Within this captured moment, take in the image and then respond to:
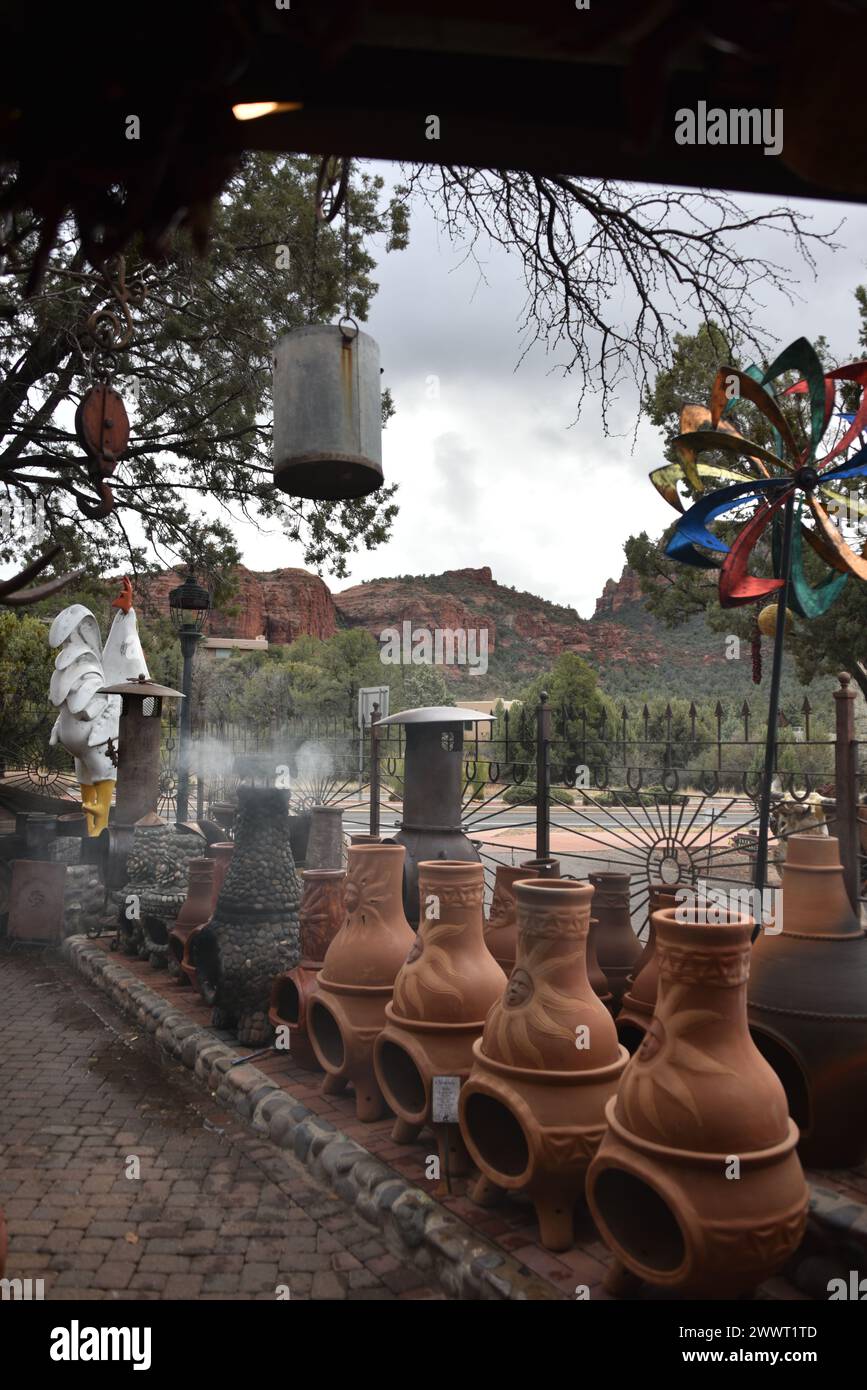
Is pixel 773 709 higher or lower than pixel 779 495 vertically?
lower

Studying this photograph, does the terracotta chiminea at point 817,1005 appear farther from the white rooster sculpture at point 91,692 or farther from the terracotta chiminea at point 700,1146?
the white rooster sculpture at point 91,692

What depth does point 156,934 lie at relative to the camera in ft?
21.7

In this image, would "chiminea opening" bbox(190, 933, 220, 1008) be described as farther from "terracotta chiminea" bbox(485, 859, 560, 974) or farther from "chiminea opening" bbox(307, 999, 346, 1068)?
"terracotta chiminea" bbox(485, 859, 560, 974)

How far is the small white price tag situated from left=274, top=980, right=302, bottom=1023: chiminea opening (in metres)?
1.58

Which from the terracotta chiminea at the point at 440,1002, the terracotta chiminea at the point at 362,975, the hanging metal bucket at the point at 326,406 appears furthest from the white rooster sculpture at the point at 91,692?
the terracotta chiminea at the point at 440,1002

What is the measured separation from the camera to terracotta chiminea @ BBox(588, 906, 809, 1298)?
80.9 inches

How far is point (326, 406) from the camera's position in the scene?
3.25 meters

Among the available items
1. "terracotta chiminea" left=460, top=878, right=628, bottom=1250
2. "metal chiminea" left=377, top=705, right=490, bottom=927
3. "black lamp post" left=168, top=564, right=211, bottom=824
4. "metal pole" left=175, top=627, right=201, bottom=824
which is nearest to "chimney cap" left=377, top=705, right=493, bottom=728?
"metal chiminea" left=377, top=705, right=490, bottom=927

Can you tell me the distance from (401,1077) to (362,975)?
449 mm

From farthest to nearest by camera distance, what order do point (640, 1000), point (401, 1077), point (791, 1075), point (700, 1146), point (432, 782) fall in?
point (432, 782) → point (401, 1077) → point (640, 1000) → point (791, 1075) → point (700, 1146)

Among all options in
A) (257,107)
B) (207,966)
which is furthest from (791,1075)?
(207,966)

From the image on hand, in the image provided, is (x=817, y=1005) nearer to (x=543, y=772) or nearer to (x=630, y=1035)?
(x=630, y=1035)

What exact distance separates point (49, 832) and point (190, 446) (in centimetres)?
423

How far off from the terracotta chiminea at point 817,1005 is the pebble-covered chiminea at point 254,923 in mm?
2683
